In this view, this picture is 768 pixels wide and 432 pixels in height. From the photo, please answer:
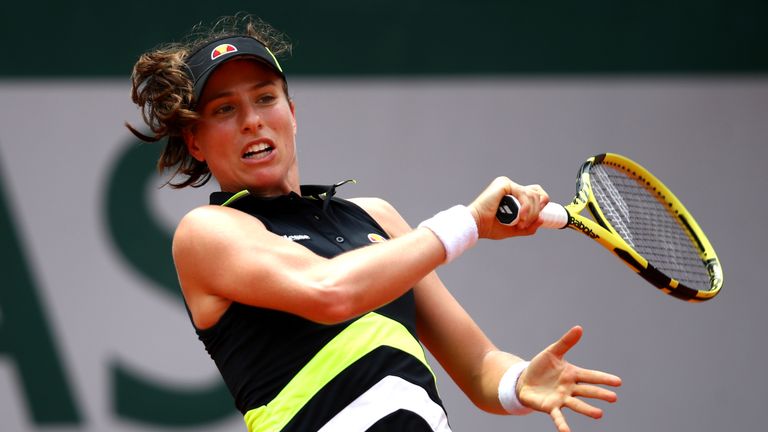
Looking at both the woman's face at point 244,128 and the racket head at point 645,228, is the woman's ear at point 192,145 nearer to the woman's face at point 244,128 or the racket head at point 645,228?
the woman's face at point 244,128

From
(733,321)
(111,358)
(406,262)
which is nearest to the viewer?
(406,262)

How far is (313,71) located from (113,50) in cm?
93

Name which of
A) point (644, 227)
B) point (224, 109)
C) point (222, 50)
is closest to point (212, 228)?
point (224, 109)

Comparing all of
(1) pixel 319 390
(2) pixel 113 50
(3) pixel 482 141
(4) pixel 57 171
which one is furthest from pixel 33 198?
(1) pixel 319 390

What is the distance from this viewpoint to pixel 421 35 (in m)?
5.38

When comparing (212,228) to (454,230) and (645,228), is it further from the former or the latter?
(645,228)

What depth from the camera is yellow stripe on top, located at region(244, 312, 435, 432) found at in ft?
8.02

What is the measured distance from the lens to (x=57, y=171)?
5.24 metres

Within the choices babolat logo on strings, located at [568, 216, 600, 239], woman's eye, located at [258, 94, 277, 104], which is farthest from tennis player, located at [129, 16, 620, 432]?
babolat logo on strings, located at [568, 216, 600, 239]

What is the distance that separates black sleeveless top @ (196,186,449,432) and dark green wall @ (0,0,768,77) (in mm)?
2879

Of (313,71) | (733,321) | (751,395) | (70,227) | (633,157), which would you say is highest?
(313,71)

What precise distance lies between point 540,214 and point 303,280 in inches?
24.8

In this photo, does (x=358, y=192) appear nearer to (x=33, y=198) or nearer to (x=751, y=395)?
(x=33, y=198)

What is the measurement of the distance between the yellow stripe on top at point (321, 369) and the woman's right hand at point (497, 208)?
0.33 meters
